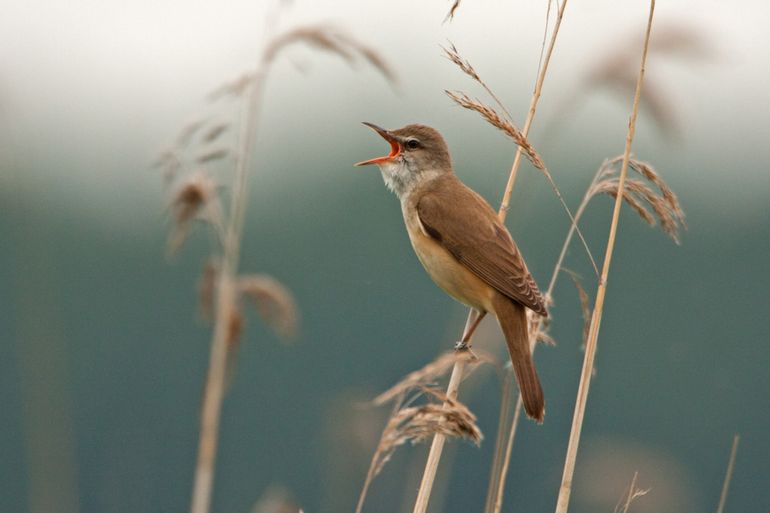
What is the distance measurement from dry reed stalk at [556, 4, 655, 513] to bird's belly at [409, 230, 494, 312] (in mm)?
1093

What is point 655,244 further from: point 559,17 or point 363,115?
point 559,17

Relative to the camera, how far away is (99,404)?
40.0 m

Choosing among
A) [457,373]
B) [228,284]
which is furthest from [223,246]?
[457,373]

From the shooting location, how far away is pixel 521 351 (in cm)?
418

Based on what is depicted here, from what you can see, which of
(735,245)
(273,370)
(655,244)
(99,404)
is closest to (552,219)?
(655,244)

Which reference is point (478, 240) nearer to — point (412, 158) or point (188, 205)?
point (412, 158)

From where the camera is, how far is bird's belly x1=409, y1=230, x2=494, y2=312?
4.58m

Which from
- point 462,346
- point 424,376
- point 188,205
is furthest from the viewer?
point 462,346

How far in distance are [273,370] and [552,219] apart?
1536 cm

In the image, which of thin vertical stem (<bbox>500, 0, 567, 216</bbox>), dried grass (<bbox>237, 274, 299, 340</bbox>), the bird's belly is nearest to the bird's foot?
the bird's belly

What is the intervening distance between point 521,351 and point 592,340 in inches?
29.9

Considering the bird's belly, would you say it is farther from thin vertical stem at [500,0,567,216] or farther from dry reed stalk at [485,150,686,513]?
dry reed stalk at [485,150,686,513]

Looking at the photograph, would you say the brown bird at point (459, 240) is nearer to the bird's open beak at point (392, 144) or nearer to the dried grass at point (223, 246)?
the bird's open beak at point (392, 144)

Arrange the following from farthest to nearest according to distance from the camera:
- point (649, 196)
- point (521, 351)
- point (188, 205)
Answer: point (521, 351), point (649, 196), point (188, 205)
